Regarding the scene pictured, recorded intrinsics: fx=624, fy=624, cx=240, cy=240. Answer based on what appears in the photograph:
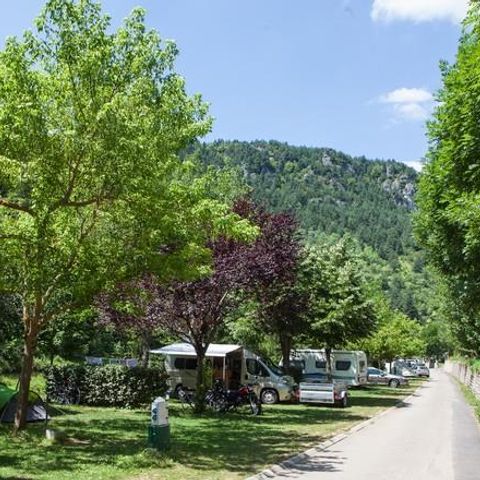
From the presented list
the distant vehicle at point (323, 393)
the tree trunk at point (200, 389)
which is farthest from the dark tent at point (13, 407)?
the distant vehicle at point (323, 393)

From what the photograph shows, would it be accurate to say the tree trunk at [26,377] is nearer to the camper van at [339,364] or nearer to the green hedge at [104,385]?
the green hedge at [104,385]

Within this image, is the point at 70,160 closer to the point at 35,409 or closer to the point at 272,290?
the point at 35,409

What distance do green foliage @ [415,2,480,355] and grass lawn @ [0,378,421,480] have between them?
5660mm

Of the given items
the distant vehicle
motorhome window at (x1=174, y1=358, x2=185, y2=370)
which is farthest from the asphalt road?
motorhome window at (x1=174, y1=358, x2=185, y2=370)

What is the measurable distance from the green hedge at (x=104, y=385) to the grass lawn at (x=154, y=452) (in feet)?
3.28

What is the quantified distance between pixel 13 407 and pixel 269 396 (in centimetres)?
1349

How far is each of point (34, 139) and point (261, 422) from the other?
1173cm

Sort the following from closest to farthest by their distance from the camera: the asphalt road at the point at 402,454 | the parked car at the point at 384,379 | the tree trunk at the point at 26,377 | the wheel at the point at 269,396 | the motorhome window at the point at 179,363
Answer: the asphalt road at the point at 402,454 → the tree trunk at the point at 26,377 → the wheel at the point at 269,396 → the motorhome window at the point at 179,363 → the parked car at the point at 384,379

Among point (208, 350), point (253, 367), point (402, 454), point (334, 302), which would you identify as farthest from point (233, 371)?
point (402, 454)

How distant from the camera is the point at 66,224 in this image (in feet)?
44.5

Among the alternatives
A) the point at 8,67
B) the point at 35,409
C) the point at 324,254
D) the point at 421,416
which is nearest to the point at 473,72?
the point at 8,67

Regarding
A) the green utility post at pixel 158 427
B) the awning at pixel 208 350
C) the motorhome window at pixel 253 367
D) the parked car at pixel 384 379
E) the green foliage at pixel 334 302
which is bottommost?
the parked car at pixel 384 379

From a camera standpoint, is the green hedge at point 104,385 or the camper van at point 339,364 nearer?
the green hedge at point 104,385

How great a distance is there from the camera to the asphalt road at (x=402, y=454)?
11039 mm
